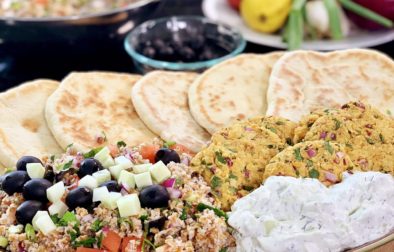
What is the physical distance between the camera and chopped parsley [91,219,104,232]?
8.93 feet

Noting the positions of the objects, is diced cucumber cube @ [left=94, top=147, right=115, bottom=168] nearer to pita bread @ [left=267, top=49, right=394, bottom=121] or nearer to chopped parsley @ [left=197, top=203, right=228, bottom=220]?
chopped parsley @ [left=197, top=203, right=228, bottom=220]

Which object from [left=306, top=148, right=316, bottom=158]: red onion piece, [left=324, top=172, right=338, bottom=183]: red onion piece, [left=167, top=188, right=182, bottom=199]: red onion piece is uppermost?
[left=306, top=148, right=316, bottom=158]: red onion piece

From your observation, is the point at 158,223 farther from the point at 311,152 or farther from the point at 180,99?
the point at 180,99

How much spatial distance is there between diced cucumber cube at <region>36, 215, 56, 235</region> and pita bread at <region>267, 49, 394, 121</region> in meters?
1.46

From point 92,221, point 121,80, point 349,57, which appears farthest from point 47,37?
point 92,221

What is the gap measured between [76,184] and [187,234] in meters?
0.57

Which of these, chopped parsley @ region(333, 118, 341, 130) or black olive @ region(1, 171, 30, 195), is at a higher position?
chopped parsley @ region(333, 118, 341, 130)

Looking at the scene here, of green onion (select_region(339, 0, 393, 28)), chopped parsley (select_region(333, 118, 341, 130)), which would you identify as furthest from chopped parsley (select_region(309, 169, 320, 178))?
green onion (select_region(339, 0, 393, 28))

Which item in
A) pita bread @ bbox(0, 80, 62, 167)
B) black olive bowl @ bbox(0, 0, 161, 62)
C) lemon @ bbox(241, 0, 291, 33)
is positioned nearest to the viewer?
pita bread @ bbox(0, 80, 62, 167)

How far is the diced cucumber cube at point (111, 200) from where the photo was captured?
2.77m

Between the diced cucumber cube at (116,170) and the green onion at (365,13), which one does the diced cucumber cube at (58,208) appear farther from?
the green onion at (365,13)

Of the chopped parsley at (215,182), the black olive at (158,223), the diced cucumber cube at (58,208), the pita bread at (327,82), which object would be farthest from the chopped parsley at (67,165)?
the pita bread at (327,82)

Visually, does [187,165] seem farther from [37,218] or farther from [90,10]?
[90,10]

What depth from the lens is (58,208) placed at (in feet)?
9.34
